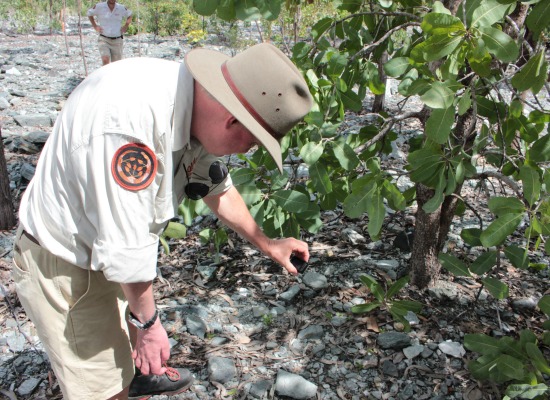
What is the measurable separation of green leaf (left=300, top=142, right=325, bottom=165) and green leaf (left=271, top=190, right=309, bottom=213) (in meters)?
0.22

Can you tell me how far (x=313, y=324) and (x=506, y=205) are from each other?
128 centimetres

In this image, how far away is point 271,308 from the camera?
2986 mm

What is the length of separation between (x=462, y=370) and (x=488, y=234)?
0.92m

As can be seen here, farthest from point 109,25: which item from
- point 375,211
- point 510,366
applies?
point 510,366

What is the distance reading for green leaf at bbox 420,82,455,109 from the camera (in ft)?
5.80

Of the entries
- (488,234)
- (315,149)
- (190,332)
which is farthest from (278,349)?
(488,234)

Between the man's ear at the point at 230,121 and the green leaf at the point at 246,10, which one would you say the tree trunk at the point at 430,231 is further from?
the man's ear at the point at 230,121

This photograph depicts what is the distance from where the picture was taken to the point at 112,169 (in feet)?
4.54

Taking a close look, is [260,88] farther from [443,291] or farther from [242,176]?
[443,291]

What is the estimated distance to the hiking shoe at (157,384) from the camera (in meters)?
2.27

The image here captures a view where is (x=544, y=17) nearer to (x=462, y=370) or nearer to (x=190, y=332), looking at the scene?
(x=462, y=370)

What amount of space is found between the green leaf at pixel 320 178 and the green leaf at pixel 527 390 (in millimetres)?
1065

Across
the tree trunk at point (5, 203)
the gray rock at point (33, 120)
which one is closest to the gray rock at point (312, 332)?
the tree trunk at point (5, 203)

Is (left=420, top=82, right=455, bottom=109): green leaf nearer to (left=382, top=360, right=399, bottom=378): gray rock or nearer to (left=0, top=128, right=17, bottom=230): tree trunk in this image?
(left=382, top=360, right=399, bottom=378): gray rock
